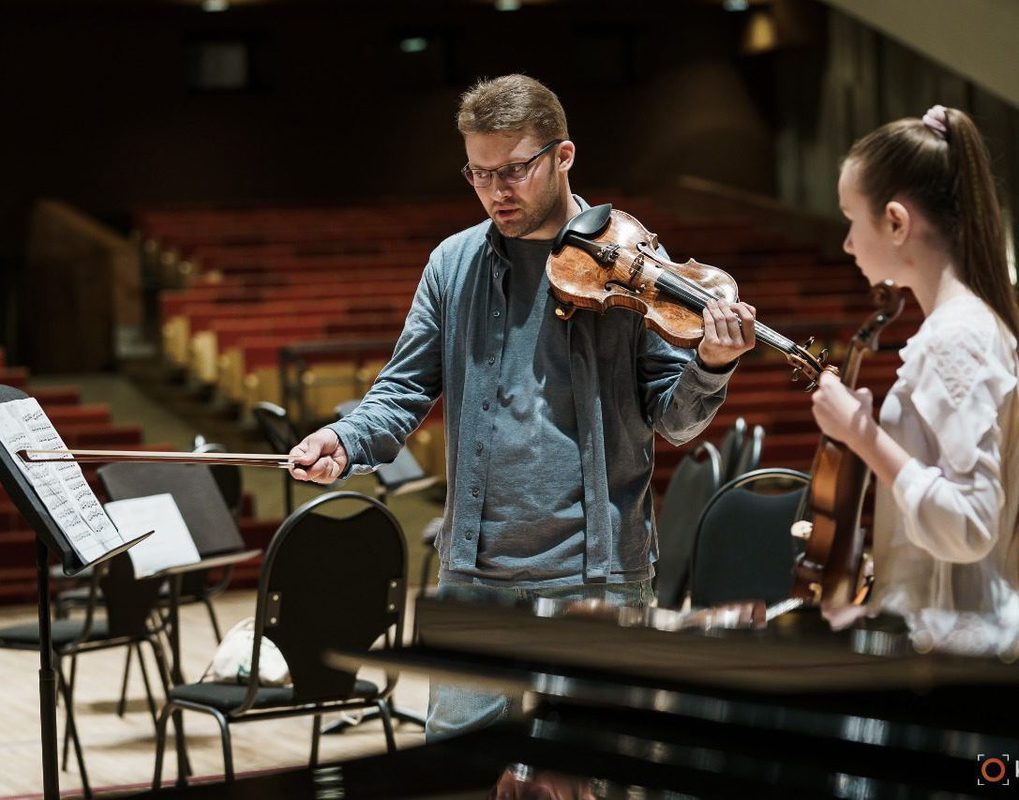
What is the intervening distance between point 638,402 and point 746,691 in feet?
3.19

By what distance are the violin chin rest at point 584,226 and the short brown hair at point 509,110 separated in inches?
4.4

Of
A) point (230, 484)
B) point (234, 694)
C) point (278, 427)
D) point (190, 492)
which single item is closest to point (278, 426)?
point (278, 427)

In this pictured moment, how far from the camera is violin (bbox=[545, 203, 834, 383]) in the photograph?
197 centimetres

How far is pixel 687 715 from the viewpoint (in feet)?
3.86

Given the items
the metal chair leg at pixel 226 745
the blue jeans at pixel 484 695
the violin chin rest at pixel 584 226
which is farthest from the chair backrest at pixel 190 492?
the violin chin rest at pixel 584 226

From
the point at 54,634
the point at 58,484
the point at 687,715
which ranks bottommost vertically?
the point at 54,634

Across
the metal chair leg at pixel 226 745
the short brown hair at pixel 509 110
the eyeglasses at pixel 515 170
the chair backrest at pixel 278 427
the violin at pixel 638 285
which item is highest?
the short brown hair at pixel 509 110

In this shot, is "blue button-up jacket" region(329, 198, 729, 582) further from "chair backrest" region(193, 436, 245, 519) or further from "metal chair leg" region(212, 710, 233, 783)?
"chair backrest" region(193, 436, 245, 519)

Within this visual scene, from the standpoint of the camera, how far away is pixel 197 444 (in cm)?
402

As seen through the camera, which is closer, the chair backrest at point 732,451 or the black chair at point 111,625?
the black chair at point 111,625

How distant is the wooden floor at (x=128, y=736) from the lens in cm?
371

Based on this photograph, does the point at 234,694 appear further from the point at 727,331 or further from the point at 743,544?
the point at 727,331

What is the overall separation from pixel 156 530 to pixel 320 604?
0.37 meters

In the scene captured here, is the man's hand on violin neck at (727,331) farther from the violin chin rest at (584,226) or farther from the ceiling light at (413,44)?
the ceiling light at (413,44)
